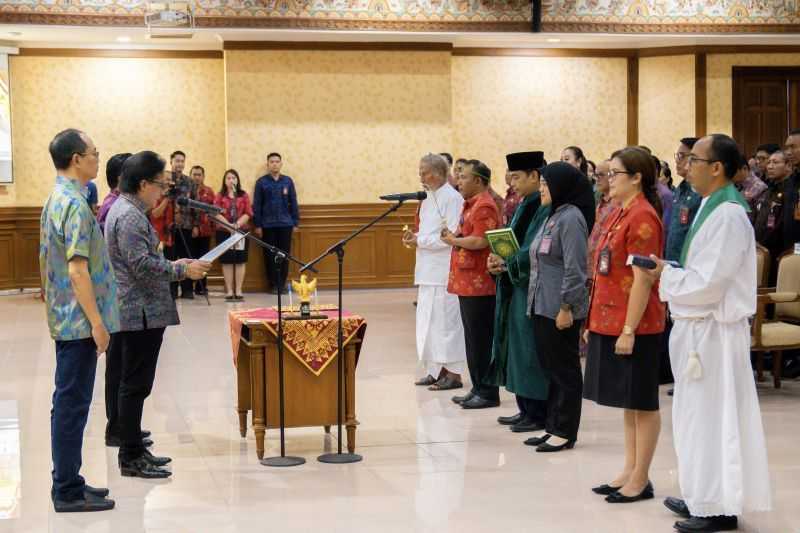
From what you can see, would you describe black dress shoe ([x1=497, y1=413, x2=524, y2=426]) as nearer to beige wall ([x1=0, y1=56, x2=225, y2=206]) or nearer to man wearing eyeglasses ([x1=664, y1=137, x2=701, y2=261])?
man wearing eyeglasses ([x1=664, y1=137, x2=701, y2=261])

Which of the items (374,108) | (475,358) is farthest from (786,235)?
(374,108)

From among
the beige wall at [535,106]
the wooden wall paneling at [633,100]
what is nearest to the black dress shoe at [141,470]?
the beige wall at [535,106]

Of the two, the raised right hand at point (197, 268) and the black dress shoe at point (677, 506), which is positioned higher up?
the raised right hand at point (197, 268)

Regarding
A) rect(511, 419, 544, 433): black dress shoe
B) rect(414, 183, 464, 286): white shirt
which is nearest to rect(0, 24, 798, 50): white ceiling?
rect(414, 183, 464, 286): white shirt

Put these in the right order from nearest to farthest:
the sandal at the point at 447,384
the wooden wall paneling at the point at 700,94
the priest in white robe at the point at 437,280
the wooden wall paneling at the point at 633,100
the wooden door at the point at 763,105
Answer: the priest in white robe at the point at 437,280 < the sandal at the point at 447,384 < the wooden wall paneling at the point at 700,94 < the wooden door at the point at 763,105 < the wooden wall paneling at the point at 633,100

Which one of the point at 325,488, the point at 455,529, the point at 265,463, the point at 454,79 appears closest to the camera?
the point at 455,529

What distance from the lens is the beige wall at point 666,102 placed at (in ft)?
47.3

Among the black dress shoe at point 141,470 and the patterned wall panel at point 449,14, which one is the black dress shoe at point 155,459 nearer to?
the black dress shoe at point 141,470

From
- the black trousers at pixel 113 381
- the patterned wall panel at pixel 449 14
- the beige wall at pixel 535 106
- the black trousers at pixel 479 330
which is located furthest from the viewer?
the beige wall at pixel 535 106

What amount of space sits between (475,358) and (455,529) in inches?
94.2

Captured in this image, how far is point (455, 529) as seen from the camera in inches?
178

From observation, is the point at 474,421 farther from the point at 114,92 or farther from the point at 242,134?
the point at 114,92

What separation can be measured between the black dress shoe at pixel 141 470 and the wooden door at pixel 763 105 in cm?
1106

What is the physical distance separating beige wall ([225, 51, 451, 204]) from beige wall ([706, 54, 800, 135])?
11.5 ft
